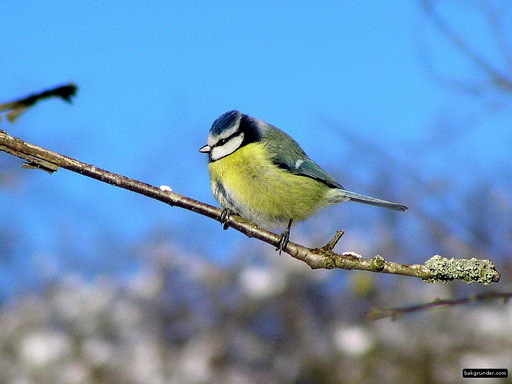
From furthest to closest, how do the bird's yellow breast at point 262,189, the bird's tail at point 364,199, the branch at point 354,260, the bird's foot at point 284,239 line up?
1. the bird's yellow breast at point 262,189
2. the bird's tail at point 364,199
3. the bird's foot at point 284,239
4. the branch at point 354,260

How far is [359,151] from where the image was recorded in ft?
9.66

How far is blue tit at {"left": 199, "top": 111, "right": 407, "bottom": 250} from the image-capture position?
1.88m

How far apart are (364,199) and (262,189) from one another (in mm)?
348

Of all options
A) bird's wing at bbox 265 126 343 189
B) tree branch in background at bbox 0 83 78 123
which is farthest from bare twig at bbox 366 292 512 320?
bird's wing at bbox 265 126 343 189

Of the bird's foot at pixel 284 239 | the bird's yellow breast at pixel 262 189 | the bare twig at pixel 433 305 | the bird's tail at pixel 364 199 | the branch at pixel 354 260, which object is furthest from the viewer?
the bird's yellow breast at pixel 262 189

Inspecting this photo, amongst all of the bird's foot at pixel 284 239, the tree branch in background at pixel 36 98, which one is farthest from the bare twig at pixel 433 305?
the tree branch in background at pixel 36 98

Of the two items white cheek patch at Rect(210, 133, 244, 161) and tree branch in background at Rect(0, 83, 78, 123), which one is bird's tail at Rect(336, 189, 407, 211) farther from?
tree branch in background at Rect(0, 83, 78, 123)

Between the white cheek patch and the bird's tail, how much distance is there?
396 millimetres

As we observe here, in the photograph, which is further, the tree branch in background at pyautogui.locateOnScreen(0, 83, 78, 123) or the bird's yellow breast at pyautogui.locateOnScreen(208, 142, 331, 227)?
the bird's yellow breast at pyautogui.locateOnScreen(208, 142, 331, 227)

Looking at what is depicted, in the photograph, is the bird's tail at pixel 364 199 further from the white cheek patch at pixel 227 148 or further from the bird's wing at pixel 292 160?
the white cheek patch at pixel 227 148

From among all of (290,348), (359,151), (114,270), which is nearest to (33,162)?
(359,151)

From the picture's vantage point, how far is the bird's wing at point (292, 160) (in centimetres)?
196

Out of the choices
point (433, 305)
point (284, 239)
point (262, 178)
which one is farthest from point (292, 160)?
point (433, 305)

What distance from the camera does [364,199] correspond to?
1904 millimetres
